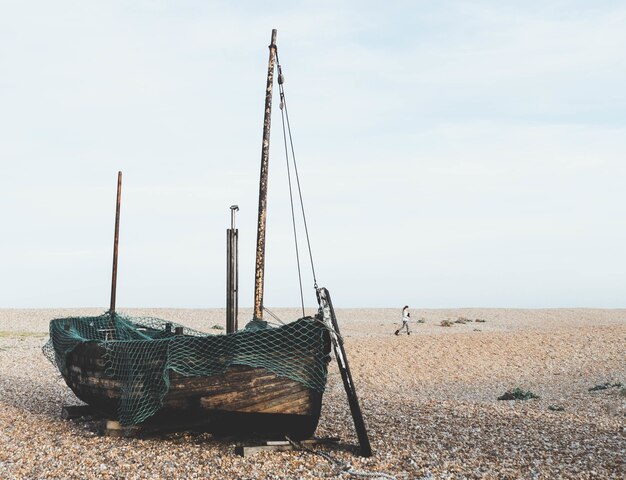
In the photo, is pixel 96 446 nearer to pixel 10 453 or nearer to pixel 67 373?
pixel 10 453

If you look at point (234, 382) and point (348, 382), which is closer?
point (234, 382)

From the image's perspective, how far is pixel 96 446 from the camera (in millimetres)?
11062

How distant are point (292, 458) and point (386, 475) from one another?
163cm

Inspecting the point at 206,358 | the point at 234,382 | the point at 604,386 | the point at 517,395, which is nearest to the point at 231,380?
the point at 234,382

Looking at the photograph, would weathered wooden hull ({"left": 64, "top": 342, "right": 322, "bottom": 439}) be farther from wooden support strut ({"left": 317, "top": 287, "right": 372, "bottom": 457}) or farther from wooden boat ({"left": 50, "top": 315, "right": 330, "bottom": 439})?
wooden support strut ({"left": 317, "top": 287, "right": 372, "bottom": 457})

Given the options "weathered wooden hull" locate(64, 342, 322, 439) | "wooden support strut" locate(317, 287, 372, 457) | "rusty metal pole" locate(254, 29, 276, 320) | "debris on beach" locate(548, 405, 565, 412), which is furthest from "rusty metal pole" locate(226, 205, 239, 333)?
"debris on beach" locate(548, 405, 565, 412)

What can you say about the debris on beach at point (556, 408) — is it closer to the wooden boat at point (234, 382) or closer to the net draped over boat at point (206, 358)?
the wooden boat at point (234, 382)

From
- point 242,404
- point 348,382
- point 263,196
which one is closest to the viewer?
point 242,404

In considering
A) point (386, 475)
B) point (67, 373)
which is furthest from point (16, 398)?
point (386, 475)

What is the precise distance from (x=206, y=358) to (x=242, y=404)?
0.92m

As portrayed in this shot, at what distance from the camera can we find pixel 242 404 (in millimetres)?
10195

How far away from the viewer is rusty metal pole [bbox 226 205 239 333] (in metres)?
14.4

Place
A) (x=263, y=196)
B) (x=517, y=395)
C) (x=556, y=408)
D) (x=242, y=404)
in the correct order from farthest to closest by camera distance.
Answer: (x=517, y=395) < (x=556, y=408) < (x=263, y=196) < (x=242, y=404)

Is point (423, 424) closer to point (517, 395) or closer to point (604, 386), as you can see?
point (517, 395)
